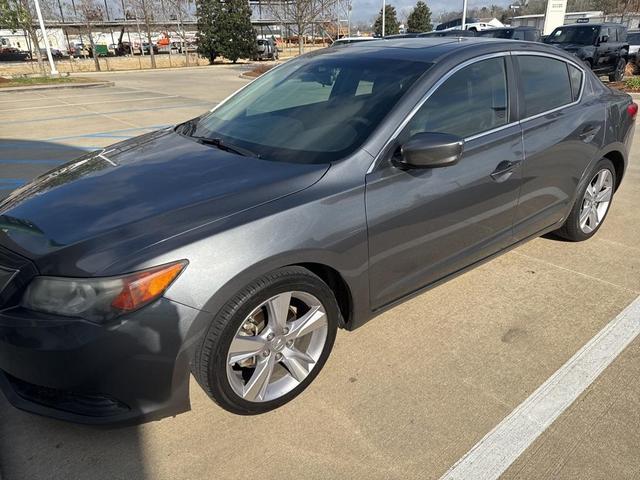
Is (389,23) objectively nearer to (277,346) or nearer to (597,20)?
(597,20)

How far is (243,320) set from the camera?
212cm

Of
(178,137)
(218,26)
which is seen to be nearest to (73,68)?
(218,26)

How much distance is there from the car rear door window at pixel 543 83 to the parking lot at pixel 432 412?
1.23m

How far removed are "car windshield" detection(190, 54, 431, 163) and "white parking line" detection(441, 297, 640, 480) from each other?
4.96 feet

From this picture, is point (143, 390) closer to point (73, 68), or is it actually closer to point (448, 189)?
point (448, 189)

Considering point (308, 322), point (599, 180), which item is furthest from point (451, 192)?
point (599, 180)

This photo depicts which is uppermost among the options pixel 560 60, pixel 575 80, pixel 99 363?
pixel 560 60

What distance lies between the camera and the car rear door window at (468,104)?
274cm

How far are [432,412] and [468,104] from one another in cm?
177

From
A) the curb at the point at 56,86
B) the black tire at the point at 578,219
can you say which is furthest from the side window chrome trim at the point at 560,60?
the curb at the point at 56,86

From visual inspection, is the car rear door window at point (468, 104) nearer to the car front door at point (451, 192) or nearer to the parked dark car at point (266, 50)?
the car front door at point (451, 192)

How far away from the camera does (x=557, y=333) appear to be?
3.00m

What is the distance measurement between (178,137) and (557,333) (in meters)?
2.66

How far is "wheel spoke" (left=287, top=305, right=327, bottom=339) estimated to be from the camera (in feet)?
7.82
